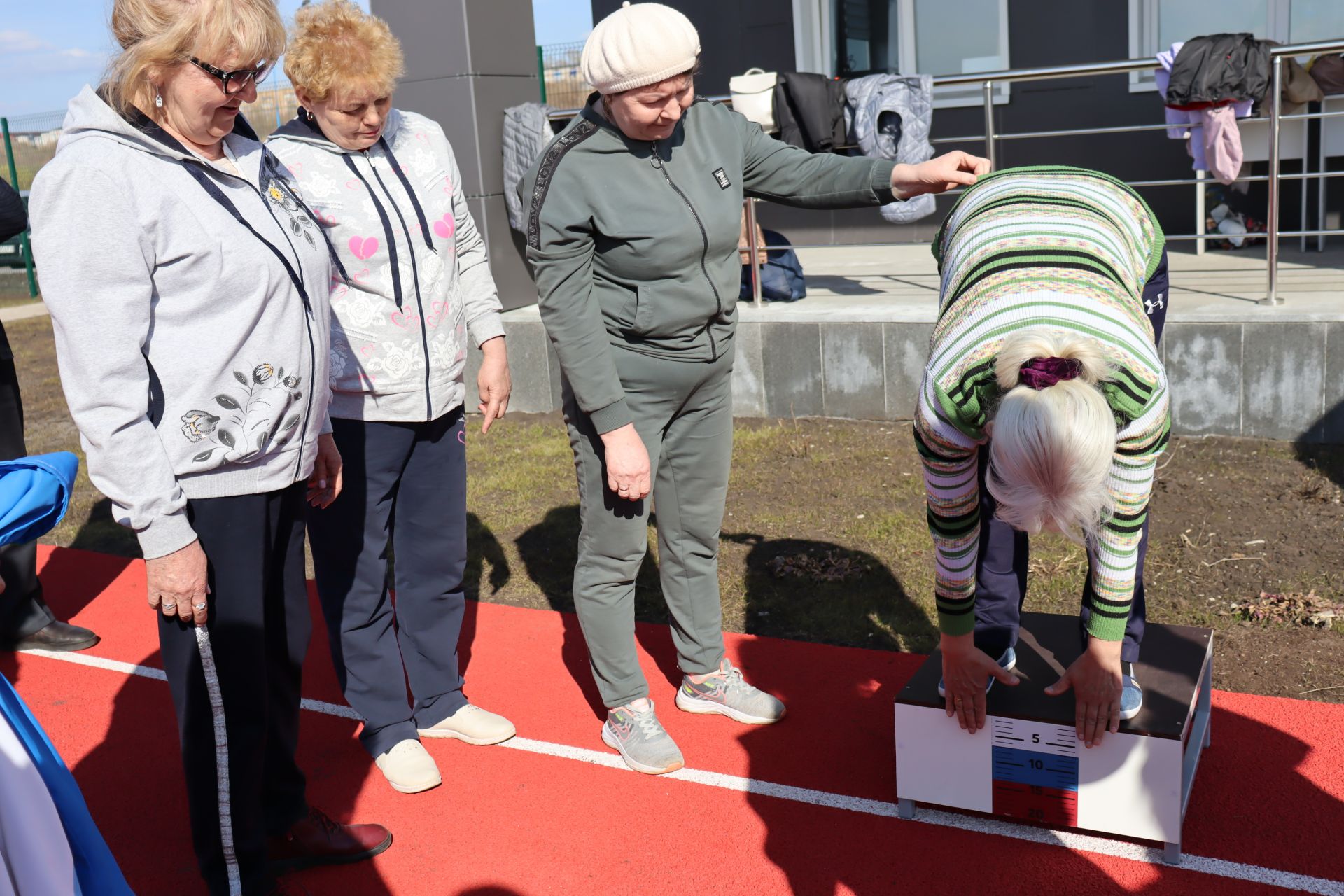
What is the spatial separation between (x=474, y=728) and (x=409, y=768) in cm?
30

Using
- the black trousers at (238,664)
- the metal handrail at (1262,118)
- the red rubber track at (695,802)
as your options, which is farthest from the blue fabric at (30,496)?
the metal handrail at (1262,118)

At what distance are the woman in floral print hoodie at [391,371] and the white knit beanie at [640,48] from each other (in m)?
0.58

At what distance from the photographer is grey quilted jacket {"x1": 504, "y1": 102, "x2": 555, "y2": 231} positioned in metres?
7.41

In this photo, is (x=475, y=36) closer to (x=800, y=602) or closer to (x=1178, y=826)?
(x=800, y=602)

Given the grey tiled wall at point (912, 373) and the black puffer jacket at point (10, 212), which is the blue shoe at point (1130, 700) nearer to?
the grey tiled wall at point (912, 373)

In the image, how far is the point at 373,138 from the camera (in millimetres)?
3031

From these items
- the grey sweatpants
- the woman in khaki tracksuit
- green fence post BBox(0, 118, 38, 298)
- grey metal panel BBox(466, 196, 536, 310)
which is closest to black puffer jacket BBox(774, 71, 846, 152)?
grey metal panel BBox(466, 196, 536, 310)

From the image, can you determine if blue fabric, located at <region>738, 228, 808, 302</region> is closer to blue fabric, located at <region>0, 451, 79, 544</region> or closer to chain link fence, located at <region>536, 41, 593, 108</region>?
blue fabric, located at <region>0, 451, 79, 544</region>

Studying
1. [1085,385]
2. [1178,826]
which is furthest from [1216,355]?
[1085,385]

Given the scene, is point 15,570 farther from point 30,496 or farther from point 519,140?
point 519,140

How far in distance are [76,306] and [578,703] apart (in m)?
2.23

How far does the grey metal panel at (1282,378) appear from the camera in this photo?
5645mm

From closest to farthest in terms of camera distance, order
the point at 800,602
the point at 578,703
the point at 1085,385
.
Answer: the point at 1085,385, the point at 578,703, the point at 800,602

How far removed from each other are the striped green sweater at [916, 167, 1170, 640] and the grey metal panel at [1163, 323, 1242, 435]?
3435mm
